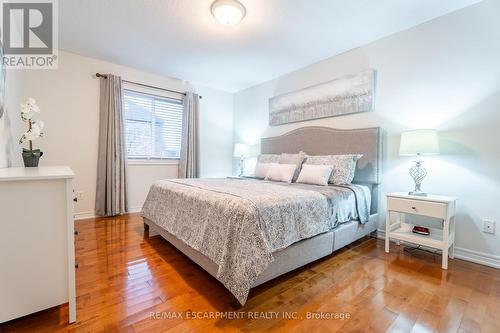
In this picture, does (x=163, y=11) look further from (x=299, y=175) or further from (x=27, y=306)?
(x=27, y=306)

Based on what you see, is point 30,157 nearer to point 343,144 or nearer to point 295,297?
point 295,297

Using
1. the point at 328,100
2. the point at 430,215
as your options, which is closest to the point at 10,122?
the point at 328,100

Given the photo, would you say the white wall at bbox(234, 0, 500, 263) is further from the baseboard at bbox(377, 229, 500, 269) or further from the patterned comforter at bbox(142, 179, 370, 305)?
the patterned comforter at bbox(142, 179, 370, 305)

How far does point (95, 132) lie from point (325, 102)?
11.7 feet

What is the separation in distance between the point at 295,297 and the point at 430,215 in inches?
59.1

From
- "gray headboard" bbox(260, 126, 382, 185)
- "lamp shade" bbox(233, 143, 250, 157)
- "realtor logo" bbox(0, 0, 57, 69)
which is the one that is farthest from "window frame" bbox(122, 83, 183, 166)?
"gray headboard" bbox(260, 126, 382, 185)

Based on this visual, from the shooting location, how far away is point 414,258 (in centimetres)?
223

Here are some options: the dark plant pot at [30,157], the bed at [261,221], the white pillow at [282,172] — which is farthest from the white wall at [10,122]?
the white pillow at [282,172]

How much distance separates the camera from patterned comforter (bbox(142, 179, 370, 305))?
4.64 ft

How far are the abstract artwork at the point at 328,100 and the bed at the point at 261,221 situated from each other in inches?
16.6

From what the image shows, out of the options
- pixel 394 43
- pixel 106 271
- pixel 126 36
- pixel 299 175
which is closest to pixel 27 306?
pixel 106 271

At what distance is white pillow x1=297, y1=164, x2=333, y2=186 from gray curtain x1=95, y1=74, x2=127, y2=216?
112 inches

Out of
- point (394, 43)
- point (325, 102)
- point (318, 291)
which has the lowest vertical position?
point (318, 291)

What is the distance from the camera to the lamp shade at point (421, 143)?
2121mm
